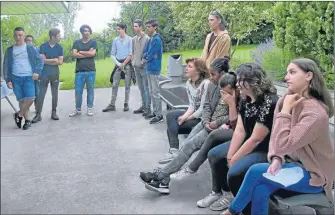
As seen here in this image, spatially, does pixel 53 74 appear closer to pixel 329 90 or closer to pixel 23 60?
pixel 23 60

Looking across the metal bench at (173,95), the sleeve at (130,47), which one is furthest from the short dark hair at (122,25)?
the metal bench at (173,95)

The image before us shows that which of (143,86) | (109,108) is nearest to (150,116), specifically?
(143,86)

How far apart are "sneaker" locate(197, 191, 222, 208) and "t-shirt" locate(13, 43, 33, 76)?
1.06 meters

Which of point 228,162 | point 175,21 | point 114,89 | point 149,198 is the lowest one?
point 149,198

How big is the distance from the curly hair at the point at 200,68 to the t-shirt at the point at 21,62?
3.00 ft

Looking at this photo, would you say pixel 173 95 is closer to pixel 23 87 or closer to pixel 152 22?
pixel 152 22

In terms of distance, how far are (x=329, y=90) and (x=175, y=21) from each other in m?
0.77

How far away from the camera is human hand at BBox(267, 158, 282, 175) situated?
198cm

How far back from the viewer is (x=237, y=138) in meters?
2.22

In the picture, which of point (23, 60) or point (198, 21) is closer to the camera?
point (23, 60)

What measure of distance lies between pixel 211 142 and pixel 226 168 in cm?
16

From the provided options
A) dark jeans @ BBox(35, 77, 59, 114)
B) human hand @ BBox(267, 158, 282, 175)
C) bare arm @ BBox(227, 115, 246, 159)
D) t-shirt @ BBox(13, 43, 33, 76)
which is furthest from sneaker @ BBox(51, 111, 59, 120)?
human hand @ BBox(267, 158, 282, 175)

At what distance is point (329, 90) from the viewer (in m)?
1.98

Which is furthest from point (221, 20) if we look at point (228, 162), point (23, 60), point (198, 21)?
point (23, 60)
